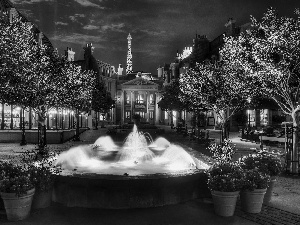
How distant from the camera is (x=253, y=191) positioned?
9.27 metres

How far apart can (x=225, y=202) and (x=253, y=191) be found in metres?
0.88

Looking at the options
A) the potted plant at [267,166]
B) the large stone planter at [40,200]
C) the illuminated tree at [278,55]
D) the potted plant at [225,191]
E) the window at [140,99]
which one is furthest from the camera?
the window at [140,99]

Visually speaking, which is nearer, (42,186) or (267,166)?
(42,186)

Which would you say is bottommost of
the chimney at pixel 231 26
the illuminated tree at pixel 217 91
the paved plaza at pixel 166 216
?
the paved plaza at pixel 166 216

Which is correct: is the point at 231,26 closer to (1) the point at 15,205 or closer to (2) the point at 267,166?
(2) the point at 267,166

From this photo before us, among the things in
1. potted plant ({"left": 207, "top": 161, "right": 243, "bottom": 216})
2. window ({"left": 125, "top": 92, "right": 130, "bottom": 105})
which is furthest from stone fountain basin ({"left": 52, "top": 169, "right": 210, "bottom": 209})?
window ({"left": 125, "top": 92, "right": 130, "bottom": 105})

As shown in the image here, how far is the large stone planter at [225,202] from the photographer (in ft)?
29.2

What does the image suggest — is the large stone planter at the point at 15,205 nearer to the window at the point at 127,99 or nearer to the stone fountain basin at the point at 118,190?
the stone fountain basin at the point at 118,190

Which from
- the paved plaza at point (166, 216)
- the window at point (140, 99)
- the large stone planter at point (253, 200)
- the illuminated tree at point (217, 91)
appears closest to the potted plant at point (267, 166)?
the paved plaza at point (166, 216)

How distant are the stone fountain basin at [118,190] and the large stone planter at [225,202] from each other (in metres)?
1.30

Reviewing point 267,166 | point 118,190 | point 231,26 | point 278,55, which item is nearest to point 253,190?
point 267,166

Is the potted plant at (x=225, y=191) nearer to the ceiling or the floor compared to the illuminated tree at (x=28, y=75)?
nearer to the floor

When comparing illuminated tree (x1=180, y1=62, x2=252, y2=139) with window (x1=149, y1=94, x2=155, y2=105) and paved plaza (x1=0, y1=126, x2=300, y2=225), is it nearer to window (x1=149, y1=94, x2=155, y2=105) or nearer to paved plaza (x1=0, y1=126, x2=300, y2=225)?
paved plaza (x1=0, y1=126, x2=300, y2=225)

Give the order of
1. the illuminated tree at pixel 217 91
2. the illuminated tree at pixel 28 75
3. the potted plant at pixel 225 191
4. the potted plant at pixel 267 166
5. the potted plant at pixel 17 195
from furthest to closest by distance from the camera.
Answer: the illuminated tree at pixel 217 91
the illuminated tree at pixel 28 75
the potted plant at pixel 267 166
the potted plant at pixel 225 191
the potted plant at pixel 17 195
